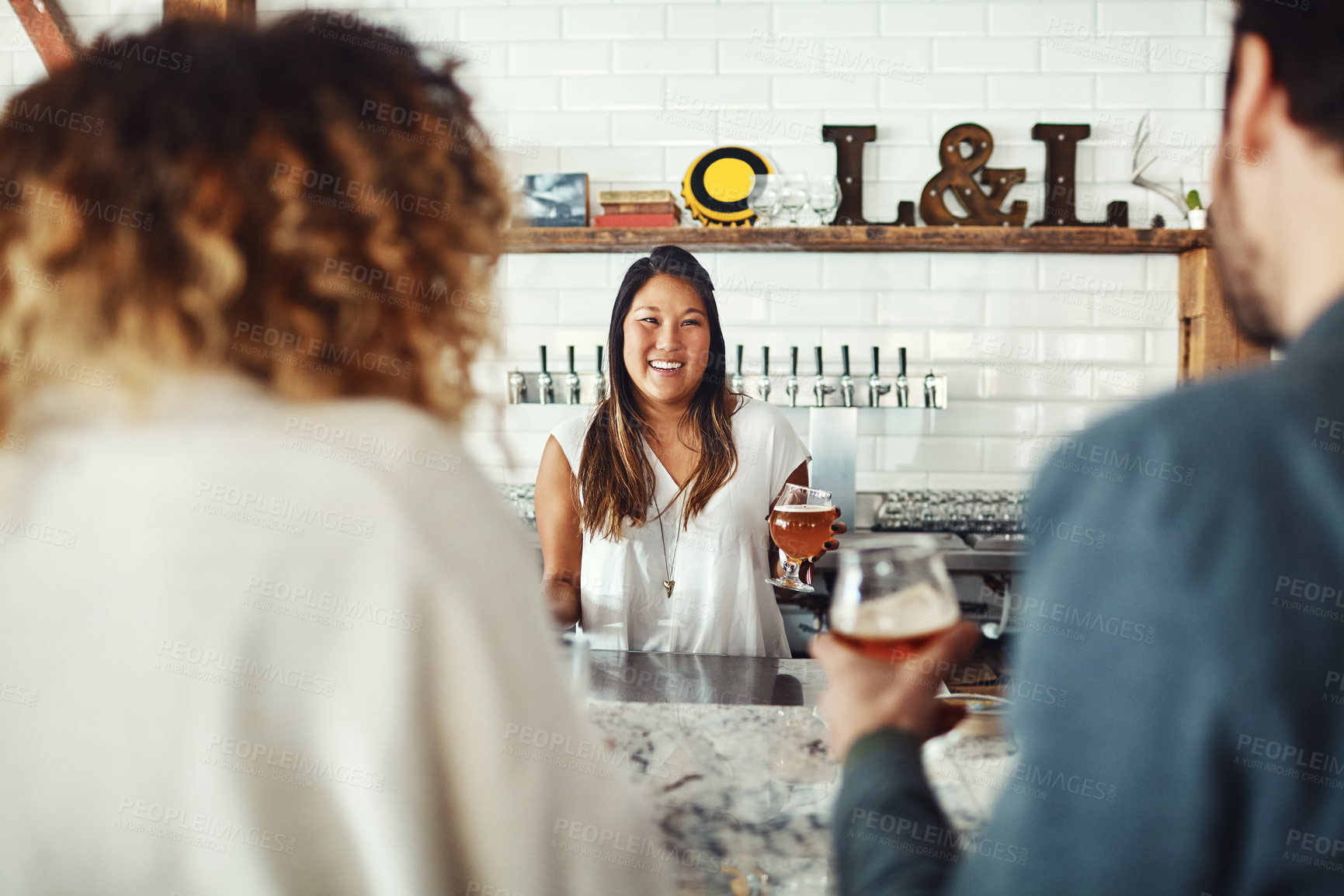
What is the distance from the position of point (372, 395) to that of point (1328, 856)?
71cm

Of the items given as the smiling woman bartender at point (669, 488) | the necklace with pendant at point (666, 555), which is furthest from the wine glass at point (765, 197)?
the necklace with pendant at point (666, 555)

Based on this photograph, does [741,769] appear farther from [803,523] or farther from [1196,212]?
[1196,212]

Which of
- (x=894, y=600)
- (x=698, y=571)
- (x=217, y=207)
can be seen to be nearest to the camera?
(x=217, y=207)

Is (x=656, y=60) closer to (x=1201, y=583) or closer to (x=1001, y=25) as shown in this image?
(x=1001, y=25)

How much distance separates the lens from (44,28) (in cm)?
393

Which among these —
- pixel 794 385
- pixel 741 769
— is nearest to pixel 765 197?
pixel 794 385

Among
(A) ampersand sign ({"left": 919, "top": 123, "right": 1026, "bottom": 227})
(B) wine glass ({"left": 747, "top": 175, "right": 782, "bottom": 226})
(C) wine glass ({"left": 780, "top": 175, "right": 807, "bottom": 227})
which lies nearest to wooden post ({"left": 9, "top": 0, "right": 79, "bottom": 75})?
(B) wine glass ({"left": 747, "top": 175, "right": 782, "bottom": 226})

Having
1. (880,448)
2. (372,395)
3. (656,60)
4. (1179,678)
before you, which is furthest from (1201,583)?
(656,60)

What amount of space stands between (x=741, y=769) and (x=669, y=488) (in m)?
1.22

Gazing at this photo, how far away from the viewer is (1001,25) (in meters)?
3.93

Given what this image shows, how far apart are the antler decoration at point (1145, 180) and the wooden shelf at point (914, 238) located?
0.22m

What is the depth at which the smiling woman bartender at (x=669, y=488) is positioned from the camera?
2314 mm

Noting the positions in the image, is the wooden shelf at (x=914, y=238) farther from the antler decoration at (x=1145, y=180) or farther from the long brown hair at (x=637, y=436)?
the long brown hair at (x=637, y=436)

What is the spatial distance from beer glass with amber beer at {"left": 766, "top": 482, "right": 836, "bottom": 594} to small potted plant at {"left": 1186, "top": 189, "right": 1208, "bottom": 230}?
2.63m
